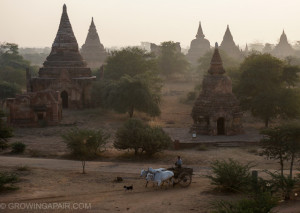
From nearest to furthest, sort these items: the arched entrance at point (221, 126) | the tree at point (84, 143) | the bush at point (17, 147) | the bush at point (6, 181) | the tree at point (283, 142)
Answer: the bush at point (6, 181)
the tree at point (283, 142)
the tree at point (84, 143)
the bush at point (17, 147)
the arched entrance at point (221, 126)

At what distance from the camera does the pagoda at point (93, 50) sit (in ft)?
183

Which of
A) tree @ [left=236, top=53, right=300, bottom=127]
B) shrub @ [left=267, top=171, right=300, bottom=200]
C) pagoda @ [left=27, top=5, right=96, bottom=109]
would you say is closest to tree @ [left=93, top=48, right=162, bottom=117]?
pagoda @ [left=27, top=5, right=96, bottom=109]

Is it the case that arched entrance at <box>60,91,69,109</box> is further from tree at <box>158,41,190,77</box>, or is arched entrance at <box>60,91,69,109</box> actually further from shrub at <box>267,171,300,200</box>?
shrub at <box>267,171,300,200</box>

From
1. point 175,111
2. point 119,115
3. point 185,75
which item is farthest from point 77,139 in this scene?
point 185,75

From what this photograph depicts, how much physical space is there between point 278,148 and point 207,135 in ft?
26.6

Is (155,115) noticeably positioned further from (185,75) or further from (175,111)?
(185,75)

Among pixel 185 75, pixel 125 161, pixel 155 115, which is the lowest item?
pixel 125 161

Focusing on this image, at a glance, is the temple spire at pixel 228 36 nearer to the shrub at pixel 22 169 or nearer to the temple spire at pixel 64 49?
the temple spire at pixel 64 49

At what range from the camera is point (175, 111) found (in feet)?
112

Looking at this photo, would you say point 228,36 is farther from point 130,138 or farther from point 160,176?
point 160,176

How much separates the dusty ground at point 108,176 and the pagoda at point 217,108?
1.30 metres

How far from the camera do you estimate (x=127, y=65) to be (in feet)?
125

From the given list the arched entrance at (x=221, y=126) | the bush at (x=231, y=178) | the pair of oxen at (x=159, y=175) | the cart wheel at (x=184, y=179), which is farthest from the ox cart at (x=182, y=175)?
the arched entrance at (x=221, y=126)

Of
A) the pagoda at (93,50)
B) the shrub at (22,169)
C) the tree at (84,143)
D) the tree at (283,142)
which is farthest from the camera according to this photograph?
the pagoda at (93,50)
